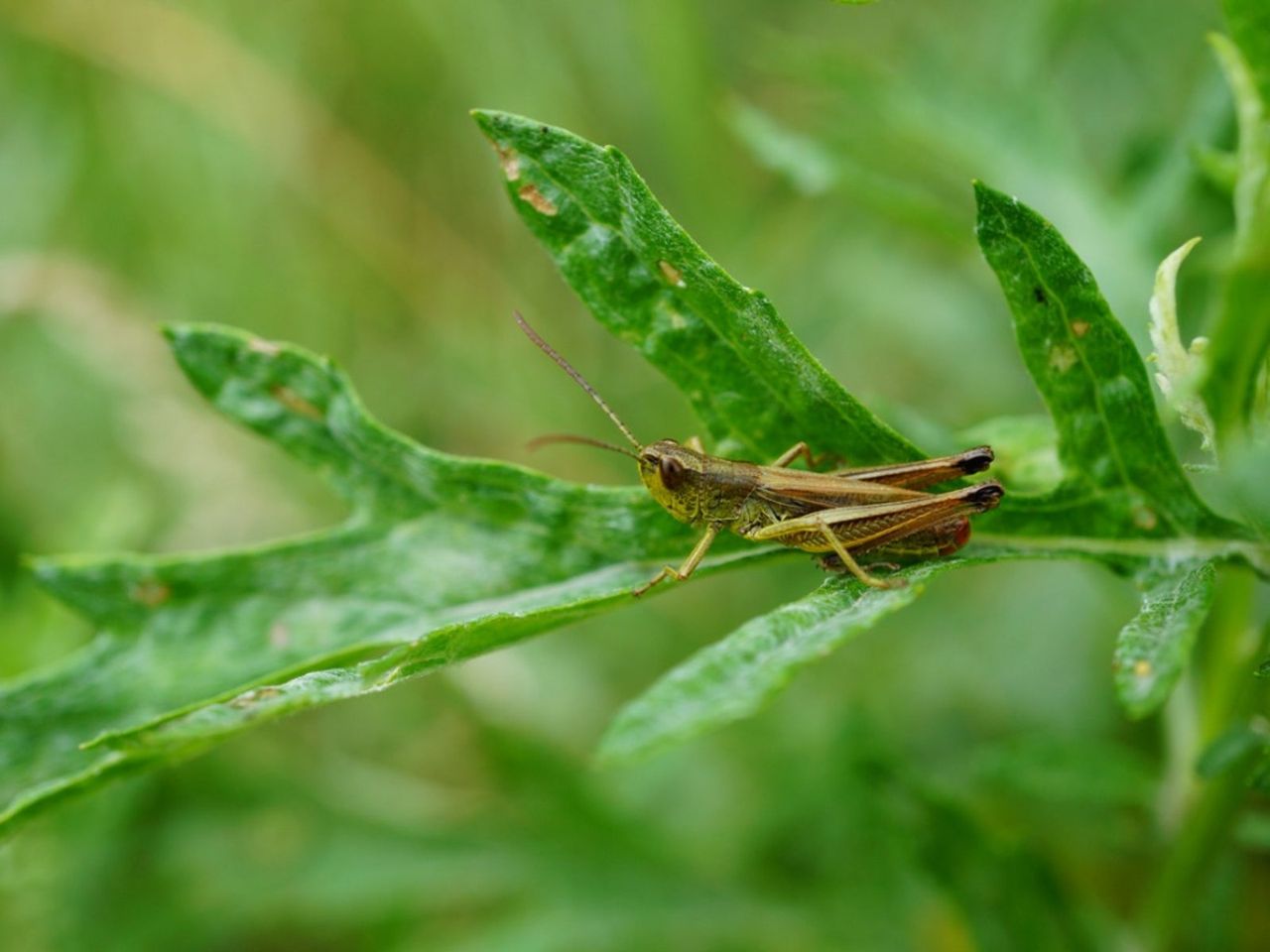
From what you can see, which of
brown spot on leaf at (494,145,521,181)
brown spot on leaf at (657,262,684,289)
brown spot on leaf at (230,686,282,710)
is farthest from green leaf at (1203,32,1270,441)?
brown spot on leaf at (230,686,282,710)

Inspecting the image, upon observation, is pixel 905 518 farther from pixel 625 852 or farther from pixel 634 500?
pixel 625 852

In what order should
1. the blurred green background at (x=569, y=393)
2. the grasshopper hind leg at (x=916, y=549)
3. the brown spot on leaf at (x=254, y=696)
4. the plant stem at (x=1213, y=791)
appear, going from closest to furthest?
the brown spot on leaf at (x=254, y=696) → the grasshopper hind leg at (x=916, y=549) → the plant stem at (x=1213, y=791) → the blurred green background at (x=569, y=393)

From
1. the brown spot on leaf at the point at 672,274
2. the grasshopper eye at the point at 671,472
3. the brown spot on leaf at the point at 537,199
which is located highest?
the brown spot on leaf at the point at 537,199

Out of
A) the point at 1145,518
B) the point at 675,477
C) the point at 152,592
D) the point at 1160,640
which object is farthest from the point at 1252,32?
the point at 152,592

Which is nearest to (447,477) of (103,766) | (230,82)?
(103,766)

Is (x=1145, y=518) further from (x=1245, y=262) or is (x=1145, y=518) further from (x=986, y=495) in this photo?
(x=1245, y=262)

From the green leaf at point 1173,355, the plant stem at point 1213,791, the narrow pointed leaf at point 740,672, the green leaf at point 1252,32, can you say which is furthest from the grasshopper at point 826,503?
the green leaf at point 1252,32

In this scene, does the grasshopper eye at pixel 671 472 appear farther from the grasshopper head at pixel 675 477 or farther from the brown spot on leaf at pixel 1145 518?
the brown spot on leaf at pixel 1145 518

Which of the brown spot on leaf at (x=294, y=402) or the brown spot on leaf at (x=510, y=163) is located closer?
the brown spot on leaf at (x=510, y=163)

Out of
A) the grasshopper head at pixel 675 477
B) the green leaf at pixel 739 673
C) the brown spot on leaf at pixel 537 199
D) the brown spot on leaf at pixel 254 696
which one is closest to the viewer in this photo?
the green leaf at pixel 739 673
